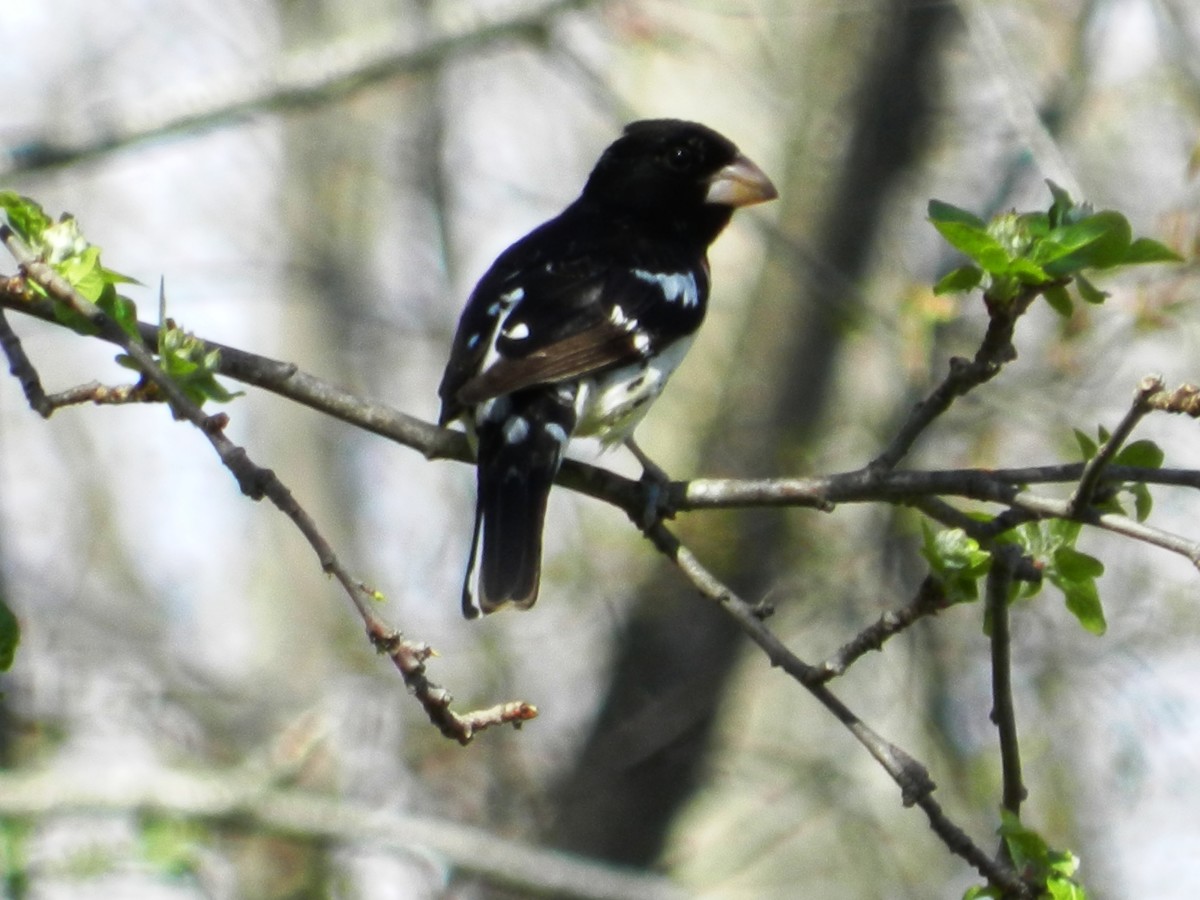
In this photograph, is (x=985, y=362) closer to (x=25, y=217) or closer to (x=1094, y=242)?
(x=1094, y=242)

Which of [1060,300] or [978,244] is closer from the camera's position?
[978,244]

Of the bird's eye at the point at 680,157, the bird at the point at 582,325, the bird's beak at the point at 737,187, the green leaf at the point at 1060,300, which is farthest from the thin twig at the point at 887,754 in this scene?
the bird's eye at the point at 680,157

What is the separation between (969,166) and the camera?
28.6ft

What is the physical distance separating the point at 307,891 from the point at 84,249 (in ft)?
18.8

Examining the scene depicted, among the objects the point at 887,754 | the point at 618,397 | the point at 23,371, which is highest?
the point at 618,397

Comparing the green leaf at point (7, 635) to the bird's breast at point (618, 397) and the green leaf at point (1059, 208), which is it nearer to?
the green leaf at point (1059, 208)

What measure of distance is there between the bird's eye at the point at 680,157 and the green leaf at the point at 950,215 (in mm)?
2929

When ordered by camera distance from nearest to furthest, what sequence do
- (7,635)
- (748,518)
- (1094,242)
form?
(7,635) < (1094,242) < (748,518)

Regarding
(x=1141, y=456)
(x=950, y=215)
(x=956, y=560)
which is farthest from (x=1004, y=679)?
(x=950, y=215)

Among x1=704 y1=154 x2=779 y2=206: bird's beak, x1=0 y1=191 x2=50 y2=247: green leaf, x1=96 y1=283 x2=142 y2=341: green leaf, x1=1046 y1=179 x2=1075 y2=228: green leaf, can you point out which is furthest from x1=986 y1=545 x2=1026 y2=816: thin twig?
x1=704 y1=154 x2=779 y2=206: bird's beak

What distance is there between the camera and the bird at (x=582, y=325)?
3467 millimetres

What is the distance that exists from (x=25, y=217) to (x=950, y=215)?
1391 mm

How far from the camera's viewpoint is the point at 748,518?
278 inches

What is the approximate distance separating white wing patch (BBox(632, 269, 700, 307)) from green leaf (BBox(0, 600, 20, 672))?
254 centimetres
